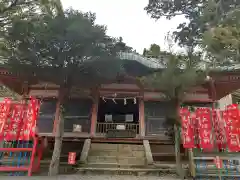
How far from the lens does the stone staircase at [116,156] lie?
723 cm

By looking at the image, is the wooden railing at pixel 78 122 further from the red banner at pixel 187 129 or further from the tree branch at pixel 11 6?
the tree branch at pixel 11 6

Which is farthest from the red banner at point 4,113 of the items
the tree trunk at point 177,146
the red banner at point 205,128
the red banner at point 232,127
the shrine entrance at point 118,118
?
the red banner at point 232,127

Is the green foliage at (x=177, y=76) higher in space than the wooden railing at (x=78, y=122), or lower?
higher

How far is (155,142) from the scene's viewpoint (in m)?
9.77

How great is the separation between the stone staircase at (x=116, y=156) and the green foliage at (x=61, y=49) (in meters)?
3.16

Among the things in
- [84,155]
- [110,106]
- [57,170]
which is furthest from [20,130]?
[110,106]

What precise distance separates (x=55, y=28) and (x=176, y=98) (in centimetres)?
486

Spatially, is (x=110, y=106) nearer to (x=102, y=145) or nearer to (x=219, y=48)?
(x=102, y=145)

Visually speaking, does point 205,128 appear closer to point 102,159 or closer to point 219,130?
point 219,130

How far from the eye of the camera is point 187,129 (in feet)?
22.1

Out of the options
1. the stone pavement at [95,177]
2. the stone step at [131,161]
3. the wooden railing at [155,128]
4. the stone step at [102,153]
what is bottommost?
the stone pavement at [95,177]

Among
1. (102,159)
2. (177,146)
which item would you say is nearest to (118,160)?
(102,159)

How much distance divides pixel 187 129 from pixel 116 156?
313cm

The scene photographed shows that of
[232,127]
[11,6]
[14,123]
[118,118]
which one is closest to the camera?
[232,127]
